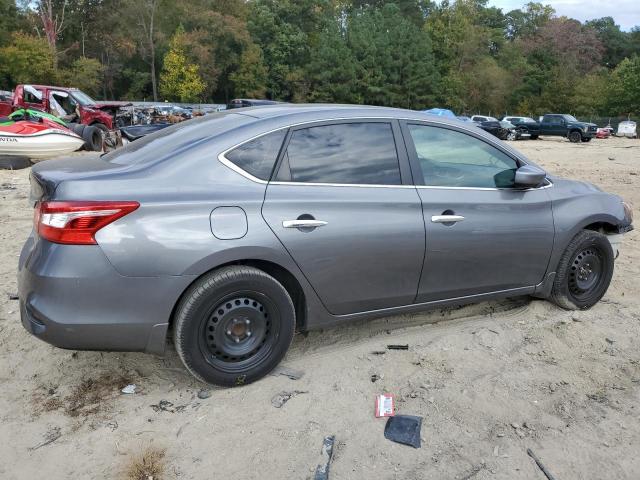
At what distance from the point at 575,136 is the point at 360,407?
34132 millimetres

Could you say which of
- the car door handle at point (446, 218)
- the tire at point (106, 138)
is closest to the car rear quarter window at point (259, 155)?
the car door handle at point (446, 218)

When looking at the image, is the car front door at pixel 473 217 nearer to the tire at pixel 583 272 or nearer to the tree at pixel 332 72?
the tire at pixel 583 272

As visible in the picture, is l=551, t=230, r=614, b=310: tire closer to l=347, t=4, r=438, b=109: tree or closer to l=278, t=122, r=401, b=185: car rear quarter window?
l=278, t=122, r=401, b=185: car rear quarter window

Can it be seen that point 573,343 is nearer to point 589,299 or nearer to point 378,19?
point 589,299

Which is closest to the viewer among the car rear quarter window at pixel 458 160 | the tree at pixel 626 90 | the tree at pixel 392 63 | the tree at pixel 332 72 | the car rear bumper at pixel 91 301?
the car rear bumper at pixel 91 301

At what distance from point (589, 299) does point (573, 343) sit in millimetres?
774

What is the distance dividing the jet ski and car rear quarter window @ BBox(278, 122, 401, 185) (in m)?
11.4

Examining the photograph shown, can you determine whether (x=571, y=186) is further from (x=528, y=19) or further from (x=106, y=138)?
(x=528, y=19)

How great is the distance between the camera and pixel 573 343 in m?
4.02

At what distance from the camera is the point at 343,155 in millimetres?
3615

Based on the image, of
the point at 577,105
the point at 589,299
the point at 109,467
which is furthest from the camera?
the point at 577,105

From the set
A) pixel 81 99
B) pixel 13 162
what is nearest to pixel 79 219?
pixel 13 162

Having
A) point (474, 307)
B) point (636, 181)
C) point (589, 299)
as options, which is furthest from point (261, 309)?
point (636, 181)

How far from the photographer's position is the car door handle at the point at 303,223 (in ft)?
10.8
